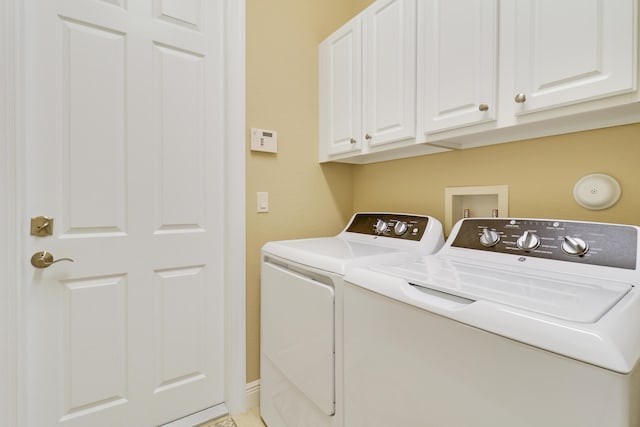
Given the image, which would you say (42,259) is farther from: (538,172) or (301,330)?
(538,172)

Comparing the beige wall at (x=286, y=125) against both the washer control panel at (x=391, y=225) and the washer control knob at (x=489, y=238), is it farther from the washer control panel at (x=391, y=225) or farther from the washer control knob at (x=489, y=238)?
the washer control knob at (x=489, y=238)

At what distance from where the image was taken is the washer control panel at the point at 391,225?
4.78 ft

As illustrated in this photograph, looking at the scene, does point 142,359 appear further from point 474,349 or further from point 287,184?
point 474,349

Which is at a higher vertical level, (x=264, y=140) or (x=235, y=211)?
(x=264, y=140)

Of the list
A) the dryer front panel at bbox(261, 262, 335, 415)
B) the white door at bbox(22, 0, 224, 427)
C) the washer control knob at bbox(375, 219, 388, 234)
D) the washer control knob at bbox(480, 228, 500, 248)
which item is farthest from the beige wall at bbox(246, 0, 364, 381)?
the washer control knob at bbox(480, 228, 500, 248)

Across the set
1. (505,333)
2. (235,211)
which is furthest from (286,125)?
(505,333)

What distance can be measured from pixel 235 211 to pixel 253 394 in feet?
3.34

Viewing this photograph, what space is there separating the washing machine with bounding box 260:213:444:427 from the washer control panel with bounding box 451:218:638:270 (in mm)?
239

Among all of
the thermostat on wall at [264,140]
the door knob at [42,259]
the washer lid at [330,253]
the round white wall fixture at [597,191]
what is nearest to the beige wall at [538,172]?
the round white wall fixture at [597,191]

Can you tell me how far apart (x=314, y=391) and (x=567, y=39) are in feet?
4.72

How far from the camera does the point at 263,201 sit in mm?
1735

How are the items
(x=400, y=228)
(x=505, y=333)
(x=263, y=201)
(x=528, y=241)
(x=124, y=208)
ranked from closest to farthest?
(x=505, y=333)
(x=528, y=241)
(x=124, y=208)
(x=400, y=228)
(x=263, y=201)

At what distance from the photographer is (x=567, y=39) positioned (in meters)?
0.93

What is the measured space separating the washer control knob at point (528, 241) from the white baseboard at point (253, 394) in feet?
4.90
